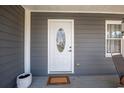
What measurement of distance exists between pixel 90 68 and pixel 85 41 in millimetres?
1037

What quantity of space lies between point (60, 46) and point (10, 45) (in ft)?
7.70

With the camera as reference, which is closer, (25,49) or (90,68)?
(25,49)

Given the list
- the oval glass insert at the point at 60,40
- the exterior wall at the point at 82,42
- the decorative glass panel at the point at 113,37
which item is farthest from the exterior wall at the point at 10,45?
the decorative glass panel at the point at 113,37

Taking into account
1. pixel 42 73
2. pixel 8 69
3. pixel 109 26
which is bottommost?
pixel 42 73

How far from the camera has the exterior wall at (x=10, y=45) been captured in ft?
11.2

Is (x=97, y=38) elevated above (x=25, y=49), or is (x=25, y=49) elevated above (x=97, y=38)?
(x=97, y=38)

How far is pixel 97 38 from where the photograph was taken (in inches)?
231

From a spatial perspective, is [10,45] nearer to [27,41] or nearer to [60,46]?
[27,41]

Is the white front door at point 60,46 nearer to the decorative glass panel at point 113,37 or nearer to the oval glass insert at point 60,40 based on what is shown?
the oval glass insert at point 60,40

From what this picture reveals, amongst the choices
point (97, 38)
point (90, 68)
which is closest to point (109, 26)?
point (97, 38)

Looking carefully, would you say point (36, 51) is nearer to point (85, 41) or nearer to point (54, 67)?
point (54, 67)

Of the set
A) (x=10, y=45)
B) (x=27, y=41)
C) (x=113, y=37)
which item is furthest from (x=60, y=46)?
(x=10, y=45)
